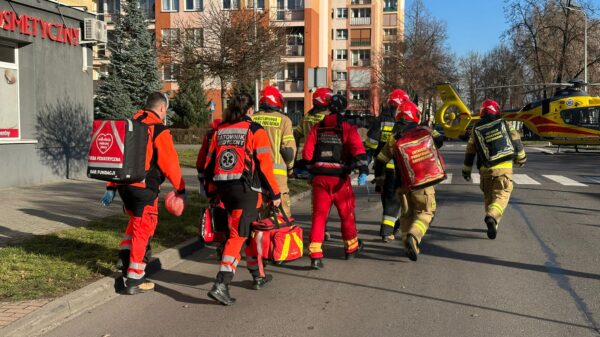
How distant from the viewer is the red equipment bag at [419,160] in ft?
21.9

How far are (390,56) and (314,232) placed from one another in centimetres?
5122

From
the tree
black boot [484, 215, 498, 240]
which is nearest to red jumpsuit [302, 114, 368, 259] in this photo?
black boot [484, 215, 498, 240]

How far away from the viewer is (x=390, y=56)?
55.5 meters

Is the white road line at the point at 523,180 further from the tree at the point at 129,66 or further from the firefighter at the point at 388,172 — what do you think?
the tree at the point at 129,66

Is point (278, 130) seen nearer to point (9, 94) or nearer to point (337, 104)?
point (337, 104)

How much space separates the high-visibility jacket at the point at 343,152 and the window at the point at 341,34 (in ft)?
232

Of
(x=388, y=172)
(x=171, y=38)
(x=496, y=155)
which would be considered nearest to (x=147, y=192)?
(x=388, y=172)

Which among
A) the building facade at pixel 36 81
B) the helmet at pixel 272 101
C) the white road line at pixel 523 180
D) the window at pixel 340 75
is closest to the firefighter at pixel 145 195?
the helmet at pixel 272 101

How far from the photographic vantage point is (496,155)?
8.09m

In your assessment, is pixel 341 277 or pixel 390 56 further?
pixel 390 56

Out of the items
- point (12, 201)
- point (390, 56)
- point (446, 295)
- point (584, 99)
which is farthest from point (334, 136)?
point (390, 56)

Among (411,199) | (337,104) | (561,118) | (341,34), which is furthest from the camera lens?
(341,34)

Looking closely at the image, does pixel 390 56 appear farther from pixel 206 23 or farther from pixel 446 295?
pixel 446 295

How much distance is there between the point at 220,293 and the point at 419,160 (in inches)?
115
